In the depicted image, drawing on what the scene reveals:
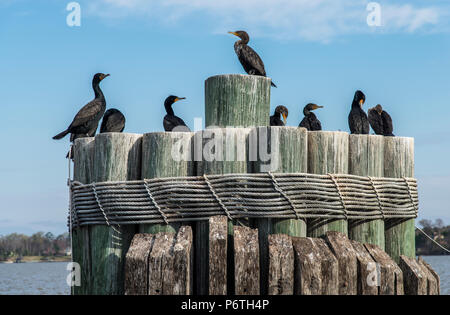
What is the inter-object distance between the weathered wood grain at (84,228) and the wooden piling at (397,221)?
271 centimetres

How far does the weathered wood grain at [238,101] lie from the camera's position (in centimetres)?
589

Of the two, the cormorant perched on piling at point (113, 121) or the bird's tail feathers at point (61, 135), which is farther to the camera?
the bird's tail feathers at point (61, 135)

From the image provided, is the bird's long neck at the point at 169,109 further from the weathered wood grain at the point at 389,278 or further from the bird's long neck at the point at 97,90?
the weathered wood grain at the point at 389,278

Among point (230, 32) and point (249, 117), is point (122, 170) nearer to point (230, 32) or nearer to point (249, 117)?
point (249, 117)

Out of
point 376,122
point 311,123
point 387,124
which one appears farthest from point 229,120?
point 311,123

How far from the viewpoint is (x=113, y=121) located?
890 centimetres

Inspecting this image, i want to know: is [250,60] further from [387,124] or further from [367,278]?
[367,278]

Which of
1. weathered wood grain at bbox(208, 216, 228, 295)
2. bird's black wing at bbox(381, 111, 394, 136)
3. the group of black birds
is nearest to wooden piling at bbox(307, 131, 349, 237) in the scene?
weathered wood grain at bbox(208, 216, 228, 295)

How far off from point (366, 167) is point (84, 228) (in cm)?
261

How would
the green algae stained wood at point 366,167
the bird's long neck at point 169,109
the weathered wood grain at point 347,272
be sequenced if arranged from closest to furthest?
the weathered wood grain at point 347,272 < the green algae stained wood at point 366,167 < the bird's long neck at point 169,109

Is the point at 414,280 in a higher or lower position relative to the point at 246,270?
lower

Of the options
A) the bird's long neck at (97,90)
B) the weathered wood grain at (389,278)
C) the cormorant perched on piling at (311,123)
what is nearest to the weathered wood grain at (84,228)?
the weathered wood grain at (389,278)

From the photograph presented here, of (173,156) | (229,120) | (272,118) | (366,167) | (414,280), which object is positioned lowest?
(414,280)
